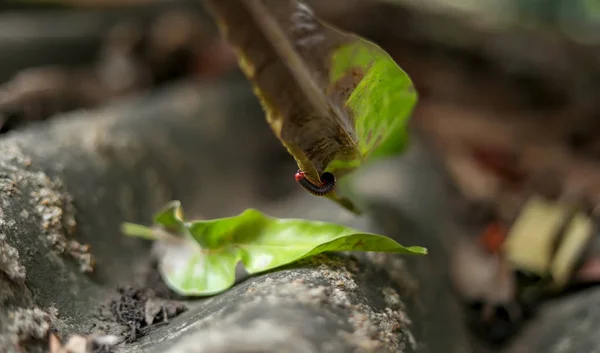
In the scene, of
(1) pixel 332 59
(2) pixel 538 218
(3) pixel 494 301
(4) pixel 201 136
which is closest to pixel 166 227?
(1) pixel 332 59

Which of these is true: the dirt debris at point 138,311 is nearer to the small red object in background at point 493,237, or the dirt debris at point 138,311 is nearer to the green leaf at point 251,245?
the green leaf at point 251,245

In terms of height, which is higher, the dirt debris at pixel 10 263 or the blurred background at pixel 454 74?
the dirt debris at pixel 10 263

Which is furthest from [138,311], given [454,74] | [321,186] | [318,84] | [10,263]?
[454,74]

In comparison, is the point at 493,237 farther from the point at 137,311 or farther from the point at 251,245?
the point at 137,311

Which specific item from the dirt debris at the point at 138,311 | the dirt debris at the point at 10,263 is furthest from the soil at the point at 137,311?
the dirt debris at the point at 10,263

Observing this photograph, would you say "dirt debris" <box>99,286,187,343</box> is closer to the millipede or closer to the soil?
the soil

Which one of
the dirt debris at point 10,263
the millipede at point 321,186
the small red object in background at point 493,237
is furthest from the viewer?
the small red object in background at point 493,237

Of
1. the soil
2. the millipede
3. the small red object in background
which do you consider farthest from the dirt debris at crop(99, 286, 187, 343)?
the small red object in background

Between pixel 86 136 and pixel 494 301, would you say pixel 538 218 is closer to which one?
pixel 494 301
